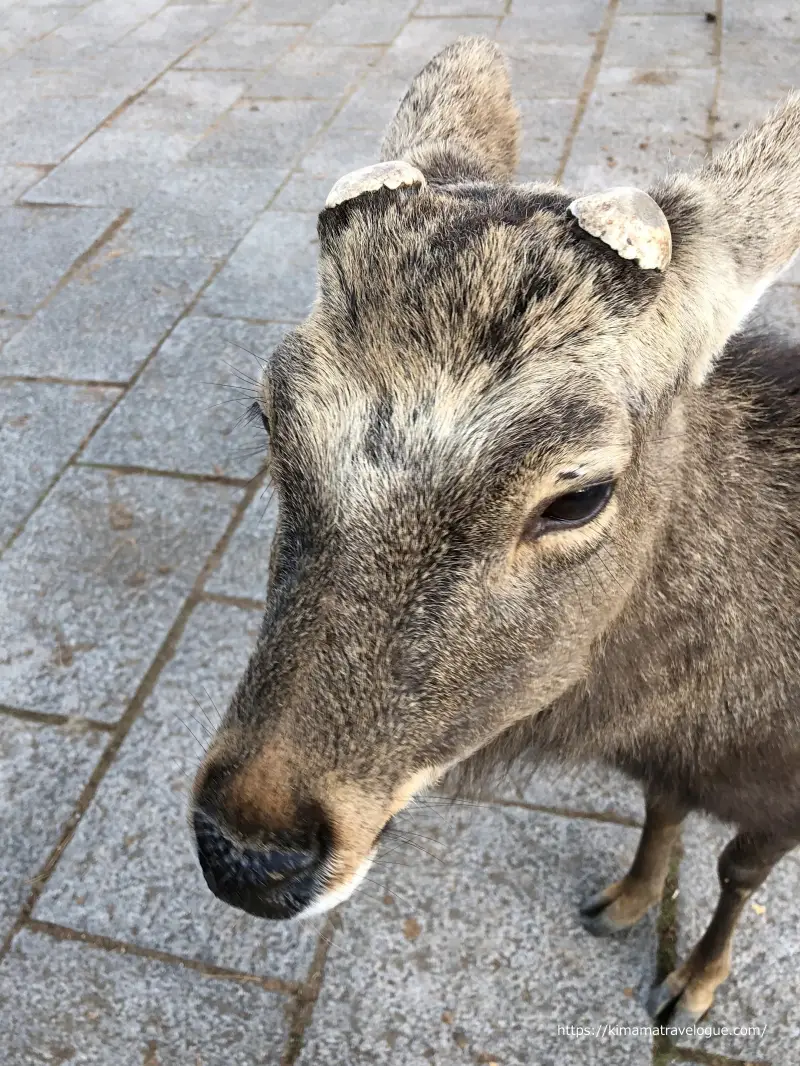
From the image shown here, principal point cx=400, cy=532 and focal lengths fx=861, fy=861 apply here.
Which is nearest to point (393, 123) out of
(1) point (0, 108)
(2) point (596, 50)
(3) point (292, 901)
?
(3) point (292, 901)

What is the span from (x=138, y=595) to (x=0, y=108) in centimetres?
685

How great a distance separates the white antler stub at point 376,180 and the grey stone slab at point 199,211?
4800mm

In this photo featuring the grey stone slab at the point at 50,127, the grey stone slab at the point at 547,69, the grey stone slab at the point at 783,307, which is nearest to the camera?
the grey stone slab at the point at 783,307

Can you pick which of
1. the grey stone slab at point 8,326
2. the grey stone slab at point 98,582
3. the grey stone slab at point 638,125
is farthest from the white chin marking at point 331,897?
the grey stone slab at point 638,125

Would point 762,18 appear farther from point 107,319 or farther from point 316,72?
point 107,319

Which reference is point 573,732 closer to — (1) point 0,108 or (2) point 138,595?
(2) point 138,595

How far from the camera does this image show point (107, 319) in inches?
247

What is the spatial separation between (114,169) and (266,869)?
7487mm

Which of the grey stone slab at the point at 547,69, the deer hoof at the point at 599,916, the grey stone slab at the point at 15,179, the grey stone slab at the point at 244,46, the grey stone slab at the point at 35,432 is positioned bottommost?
the deer hoof at the point at 599,916

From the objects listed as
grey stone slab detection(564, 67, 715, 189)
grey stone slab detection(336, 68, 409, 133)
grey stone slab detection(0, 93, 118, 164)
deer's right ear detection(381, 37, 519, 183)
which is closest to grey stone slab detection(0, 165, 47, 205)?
grey stone slab detection(0, 93, 118, 164)

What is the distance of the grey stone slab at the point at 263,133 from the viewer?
25.4 feet

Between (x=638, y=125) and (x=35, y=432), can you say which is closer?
(x=35, y=432)

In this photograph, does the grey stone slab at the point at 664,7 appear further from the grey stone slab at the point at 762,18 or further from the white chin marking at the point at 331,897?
the white chin marking at the point at 331,897

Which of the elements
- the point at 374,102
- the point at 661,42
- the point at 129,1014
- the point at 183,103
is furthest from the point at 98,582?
the point at 661,42
